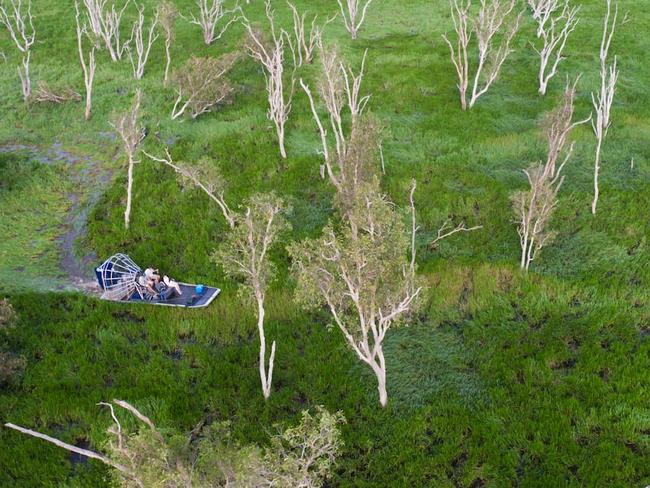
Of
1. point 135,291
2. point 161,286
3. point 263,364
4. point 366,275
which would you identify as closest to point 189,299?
point 161,286

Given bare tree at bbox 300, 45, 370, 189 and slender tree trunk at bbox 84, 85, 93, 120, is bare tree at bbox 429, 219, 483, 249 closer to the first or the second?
bare tree at bbox 300, 45, 370, 189

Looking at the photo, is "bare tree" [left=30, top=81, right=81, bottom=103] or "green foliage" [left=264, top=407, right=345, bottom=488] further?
"bare tree" [left=30, top=81, right=81, bottom=103]

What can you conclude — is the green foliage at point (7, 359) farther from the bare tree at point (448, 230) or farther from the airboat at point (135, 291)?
the bare tree at point (448, 230)

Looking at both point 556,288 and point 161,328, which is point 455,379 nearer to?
point 556,288

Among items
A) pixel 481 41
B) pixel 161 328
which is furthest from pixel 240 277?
pixel 481 41

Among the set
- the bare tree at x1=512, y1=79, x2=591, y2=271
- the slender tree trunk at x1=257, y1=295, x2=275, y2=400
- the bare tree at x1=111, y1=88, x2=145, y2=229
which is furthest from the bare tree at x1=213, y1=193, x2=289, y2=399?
the bare tree at x1=512, y1=79, x2=591, y2=271

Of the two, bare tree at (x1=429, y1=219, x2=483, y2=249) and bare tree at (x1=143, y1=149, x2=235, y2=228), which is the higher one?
bare tree at (x1=143, y1=149, x2=235, y2=228)

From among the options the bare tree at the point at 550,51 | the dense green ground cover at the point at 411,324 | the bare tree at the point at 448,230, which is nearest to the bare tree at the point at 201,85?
the dense green ground cover at the point at 411,324
